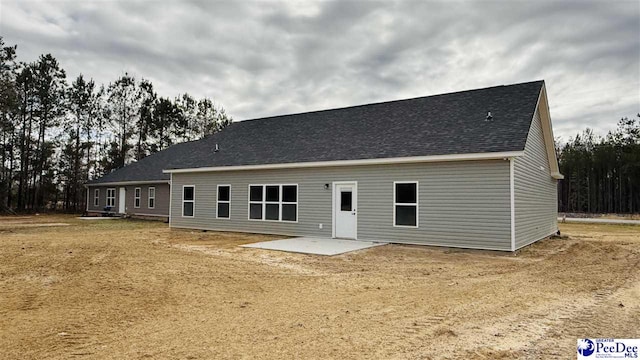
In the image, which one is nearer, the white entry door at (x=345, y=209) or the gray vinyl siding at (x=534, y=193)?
the gray vinyl siding at (x=534, y=193)

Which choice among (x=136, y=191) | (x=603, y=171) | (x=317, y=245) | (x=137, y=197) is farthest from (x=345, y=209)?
(x=603, y=171)

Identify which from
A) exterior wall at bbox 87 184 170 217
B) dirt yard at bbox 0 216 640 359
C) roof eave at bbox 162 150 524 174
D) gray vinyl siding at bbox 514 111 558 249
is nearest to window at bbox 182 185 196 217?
roof eave at bbox 162 150 524 174

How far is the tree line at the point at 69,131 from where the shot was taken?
27875 mm

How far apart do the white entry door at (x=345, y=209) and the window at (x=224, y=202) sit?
4872mm

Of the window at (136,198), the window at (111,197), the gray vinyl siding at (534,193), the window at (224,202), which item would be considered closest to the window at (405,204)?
the gray vinyl siding at (534,193)

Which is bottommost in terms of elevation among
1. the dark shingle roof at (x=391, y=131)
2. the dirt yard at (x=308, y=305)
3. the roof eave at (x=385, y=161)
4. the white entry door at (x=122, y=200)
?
the dirt yard at (x=308, y=305)

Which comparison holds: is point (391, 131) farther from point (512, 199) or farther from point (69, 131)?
point (69, 131)

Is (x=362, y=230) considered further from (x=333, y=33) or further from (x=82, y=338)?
(x=82, y=338)

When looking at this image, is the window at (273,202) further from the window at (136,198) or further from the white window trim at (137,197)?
the window at (136,198)

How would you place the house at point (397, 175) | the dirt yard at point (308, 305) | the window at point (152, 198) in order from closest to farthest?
the dirt yard at point (308, 305)
the house at point (397, 175)
the window at point (152, 198)

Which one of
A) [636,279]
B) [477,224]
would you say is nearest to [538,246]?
[477,224]

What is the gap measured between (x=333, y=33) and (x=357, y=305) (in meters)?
10.9

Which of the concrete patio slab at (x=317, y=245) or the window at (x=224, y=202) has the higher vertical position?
the window at (x=224, y=202)

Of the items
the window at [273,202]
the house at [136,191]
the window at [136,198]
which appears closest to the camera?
the window at [273,202]
